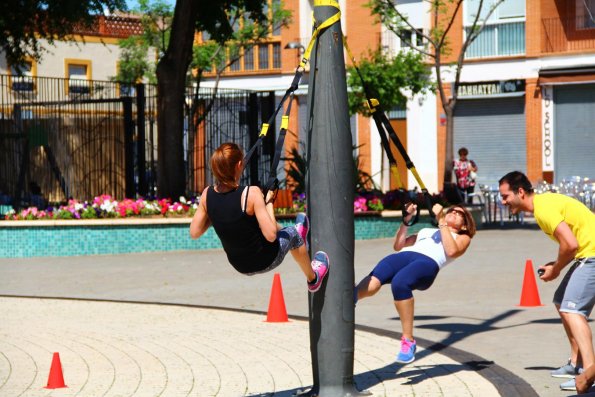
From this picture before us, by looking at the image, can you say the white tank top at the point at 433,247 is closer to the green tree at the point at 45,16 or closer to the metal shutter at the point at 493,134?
the green tree at the point at 45,16

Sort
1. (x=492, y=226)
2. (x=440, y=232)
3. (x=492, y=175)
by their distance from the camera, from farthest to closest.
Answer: (x=492, y=175), (x=492, y=226), (x=440, y=232)

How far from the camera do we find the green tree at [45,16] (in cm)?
2275

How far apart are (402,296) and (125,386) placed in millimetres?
2170

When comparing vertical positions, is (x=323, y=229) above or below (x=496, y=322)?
above

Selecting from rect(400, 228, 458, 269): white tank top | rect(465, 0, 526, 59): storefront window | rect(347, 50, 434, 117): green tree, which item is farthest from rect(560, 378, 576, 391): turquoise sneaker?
rect(465, 0, 526, 59): storefront window

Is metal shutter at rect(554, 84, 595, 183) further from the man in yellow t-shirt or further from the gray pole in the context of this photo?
the gray pole

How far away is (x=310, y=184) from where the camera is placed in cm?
772

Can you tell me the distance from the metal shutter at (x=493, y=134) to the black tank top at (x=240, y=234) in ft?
117

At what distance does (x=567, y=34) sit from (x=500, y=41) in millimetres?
2527

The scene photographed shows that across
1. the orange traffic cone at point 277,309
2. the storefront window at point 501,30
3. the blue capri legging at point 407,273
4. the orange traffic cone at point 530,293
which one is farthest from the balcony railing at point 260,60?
the blue capri legging at point 407,273

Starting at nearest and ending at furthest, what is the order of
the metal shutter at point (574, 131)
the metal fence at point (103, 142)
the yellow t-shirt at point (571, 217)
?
the yellow t-shirt at point (571, 217) → the metal fence at point (103, 142) → the metal shutter at point (574, 131)

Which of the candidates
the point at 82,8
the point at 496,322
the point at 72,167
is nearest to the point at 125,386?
the point at 496,322

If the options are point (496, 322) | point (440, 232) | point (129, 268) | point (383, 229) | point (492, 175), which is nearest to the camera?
point (440, 232)

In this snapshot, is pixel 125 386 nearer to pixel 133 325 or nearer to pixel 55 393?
pixel 55 393
